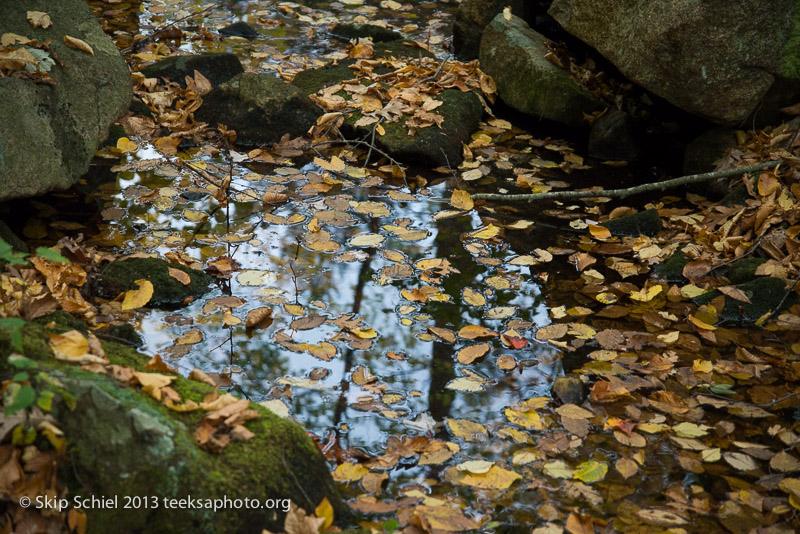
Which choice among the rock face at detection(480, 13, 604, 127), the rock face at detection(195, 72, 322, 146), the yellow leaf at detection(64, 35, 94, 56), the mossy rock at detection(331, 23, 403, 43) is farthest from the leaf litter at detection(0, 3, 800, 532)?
the mossy rock at detection(331, 23, 403, 43)

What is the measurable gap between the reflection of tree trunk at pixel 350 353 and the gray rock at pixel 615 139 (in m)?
2.31

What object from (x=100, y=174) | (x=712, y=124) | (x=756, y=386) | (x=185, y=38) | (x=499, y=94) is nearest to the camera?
(x=756, y=386)

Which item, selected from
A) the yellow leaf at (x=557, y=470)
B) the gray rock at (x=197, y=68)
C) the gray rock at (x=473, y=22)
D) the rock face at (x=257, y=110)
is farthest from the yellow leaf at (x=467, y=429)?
the gray rock at (x=473, y=22)

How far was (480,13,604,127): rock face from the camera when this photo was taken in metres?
5.58

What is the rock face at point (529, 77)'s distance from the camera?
558 cm

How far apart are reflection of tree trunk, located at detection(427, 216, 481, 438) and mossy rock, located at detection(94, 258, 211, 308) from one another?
1240mm

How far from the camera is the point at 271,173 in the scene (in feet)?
16.2

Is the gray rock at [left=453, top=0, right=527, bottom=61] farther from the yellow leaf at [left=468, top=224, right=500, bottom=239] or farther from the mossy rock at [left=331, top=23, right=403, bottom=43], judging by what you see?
the yellow leaf at [left=468, top=224, right=500, bottom=239]

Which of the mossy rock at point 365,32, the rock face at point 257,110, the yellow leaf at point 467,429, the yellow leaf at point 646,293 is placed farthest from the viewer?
the mossy rock at point 365,32

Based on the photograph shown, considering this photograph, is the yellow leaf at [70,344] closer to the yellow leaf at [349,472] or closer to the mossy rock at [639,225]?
the yellow leaf at [349,472]

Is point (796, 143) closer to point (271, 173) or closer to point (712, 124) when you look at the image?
point (712, 124)

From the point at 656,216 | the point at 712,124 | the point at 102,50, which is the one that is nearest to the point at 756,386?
the point at 656,216

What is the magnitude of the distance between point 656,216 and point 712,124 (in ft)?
3.95

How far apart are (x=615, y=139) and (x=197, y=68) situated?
351cm
